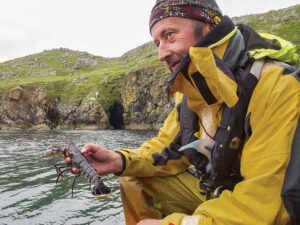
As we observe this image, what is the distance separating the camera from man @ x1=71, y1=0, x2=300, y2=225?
11.6ft

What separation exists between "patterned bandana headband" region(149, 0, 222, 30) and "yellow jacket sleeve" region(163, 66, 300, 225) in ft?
4.28

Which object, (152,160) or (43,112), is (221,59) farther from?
(43,112)

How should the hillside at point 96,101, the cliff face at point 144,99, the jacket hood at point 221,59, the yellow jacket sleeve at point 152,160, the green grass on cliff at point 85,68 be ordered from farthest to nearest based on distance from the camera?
the green grass on cliff at point 85,68, the hillside at point 96,101, the cliff face at point 144,99, the yellow jacket sleeve at point 152,160, the jacket hood at point 221,59

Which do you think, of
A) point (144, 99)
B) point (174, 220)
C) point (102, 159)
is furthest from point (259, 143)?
point (144, 99)

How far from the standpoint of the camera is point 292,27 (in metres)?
91.4

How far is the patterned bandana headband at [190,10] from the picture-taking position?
4734mm

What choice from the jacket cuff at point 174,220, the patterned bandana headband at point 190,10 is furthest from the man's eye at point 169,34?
the jacket cuff at point 174,220

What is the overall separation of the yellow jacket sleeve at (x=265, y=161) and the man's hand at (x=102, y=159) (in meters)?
2.21

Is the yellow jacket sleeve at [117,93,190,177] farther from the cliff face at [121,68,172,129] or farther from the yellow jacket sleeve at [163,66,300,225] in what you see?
the cliff face at [121,68,172,129]

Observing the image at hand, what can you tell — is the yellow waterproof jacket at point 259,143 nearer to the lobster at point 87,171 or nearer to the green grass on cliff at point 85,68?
the lobster at point 87,171

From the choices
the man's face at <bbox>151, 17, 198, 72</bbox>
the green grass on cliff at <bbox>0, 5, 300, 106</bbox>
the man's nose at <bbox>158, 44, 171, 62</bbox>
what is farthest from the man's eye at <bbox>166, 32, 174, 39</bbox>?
the green grass on cliff at <bbox>0, 5, 300, 106</bbox>

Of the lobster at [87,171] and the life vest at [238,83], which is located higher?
the life vest at [238,83]

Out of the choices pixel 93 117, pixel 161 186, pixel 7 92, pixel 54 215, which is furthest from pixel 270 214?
Result: pixel 7 92

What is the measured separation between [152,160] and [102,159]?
0.78m
